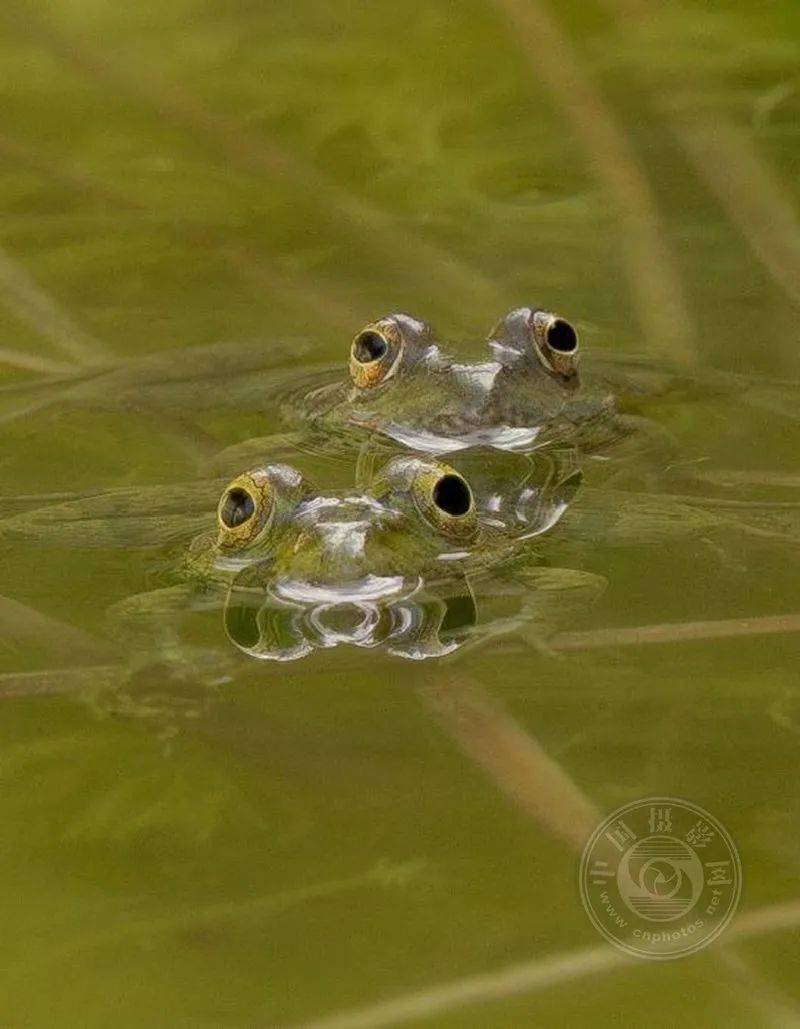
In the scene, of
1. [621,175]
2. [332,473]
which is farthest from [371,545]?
[621,175]

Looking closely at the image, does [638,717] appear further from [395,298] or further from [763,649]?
[395,298]

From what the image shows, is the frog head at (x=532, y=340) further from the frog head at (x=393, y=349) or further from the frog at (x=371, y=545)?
the frog at (x=371, y=545)

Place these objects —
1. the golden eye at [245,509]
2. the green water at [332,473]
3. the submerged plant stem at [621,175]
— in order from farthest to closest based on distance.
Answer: the submerged plant stem at [621,175] < the golden eye at [245,509] < the green water at [332,473]

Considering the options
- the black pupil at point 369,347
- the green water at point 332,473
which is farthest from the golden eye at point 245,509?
the black pupil at point 369,347

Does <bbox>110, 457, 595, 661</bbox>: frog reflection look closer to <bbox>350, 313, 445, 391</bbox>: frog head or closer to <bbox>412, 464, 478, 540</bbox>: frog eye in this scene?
<bbox>412, 464, 478, 540</bbox>: frog eye

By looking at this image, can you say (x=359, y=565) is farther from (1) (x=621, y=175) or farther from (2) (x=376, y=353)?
(1) (x=621, y=175)

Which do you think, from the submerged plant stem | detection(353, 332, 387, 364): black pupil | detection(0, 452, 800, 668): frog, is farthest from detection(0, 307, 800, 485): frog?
detection(0, 452, 800, 668): frog
